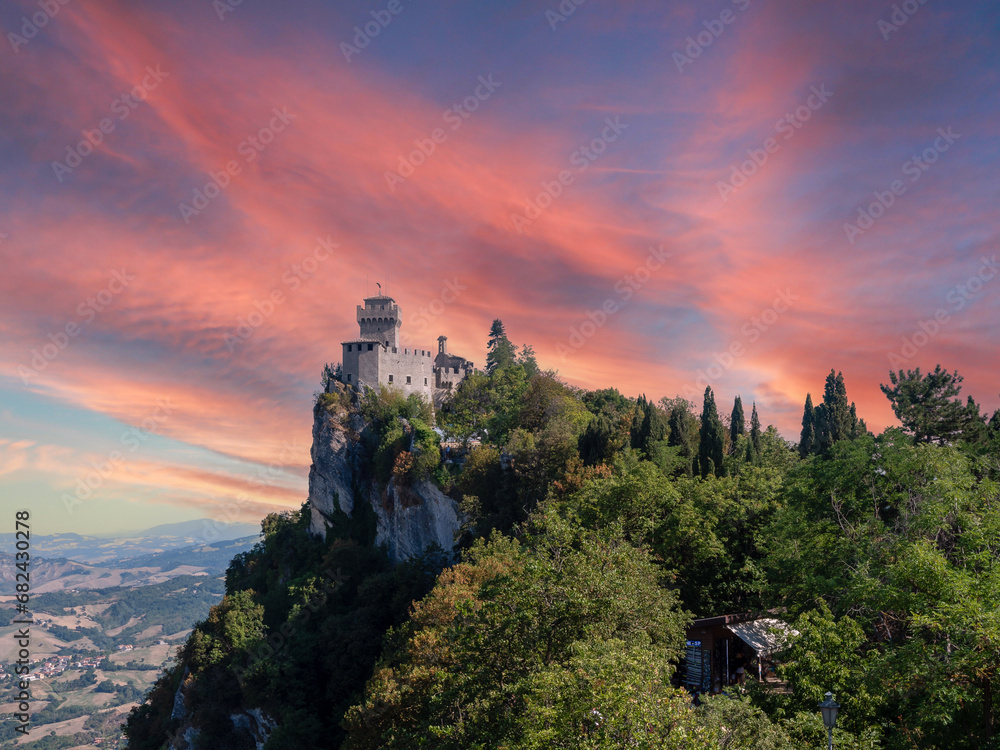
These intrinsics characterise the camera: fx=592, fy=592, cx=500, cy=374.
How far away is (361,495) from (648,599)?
2093 inches

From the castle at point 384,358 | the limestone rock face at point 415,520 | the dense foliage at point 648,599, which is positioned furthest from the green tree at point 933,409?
the castle at point 384,358

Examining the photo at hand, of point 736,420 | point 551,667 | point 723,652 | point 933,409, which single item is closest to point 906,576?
point 551,667

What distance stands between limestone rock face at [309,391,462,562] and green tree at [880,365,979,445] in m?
35.7

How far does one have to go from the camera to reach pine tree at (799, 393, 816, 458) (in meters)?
60.1

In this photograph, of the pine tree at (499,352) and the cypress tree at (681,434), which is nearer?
the cypress tree at (681,434)

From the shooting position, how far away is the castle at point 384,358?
2906 inches

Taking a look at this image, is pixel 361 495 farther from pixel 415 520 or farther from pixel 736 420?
pixel 736 420

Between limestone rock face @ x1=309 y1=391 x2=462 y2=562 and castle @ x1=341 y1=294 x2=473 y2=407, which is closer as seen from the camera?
limestone rock face @ x1=309 y1=391 x2=462 y2=562

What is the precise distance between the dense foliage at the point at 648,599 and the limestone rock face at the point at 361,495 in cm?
248

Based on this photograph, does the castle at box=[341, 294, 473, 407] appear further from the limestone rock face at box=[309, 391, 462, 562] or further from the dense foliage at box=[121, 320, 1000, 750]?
the dense foliage at box=[121, 320, 1000, 750]

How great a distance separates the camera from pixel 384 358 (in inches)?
2933

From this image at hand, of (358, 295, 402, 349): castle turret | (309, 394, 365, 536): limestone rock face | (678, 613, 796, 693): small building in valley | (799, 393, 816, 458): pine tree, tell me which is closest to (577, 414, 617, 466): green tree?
(678, 613, 796, 693): small building in valley

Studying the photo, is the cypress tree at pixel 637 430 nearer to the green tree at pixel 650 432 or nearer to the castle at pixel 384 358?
the green tree at pixel 650 432

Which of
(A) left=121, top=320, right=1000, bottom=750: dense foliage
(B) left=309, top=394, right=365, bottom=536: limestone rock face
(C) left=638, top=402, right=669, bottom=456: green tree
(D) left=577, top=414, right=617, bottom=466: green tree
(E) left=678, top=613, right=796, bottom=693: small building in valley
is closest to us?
(A) left=121, top=320, right=1000, bottom=750: dense foliage
